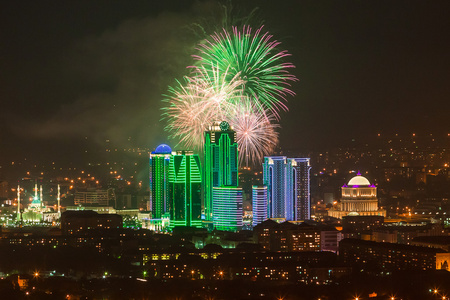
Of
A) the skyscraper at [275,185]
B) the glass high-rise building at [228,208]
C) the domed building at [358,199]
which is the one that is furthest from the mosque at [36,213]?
the domed building at [358,199]

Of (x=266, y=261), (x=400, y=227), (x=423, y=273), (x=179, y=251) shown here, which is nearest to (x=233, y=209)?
(x=400, y=227)

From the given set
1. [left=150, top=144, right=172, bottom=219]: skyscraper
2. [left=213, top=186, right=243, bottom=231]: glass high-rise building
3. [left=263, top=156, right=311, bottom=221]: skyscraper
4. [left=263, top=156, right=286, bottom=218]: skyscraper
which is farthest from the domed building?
[left=150, top=144, right=172, bottom=219]: skyscraper

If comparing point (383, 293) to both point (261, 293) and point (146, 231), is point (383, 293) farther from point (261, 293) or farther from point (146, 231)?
point (146, 231)

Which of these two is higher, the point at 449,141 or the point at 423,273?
the point at 449,141

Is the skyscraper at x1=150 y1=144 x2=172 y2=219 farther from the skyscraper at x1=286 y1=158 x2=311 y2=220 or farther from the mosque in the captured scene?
the mosque

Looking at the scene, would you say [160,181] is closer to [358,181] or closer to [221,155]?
[221,155]
